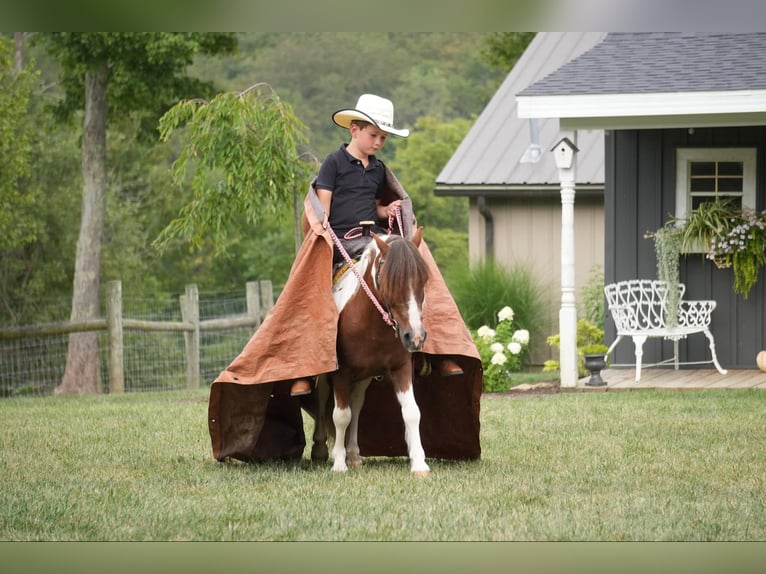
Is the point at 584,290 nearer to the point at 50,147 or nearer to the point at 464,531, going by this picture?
the point at 464,531

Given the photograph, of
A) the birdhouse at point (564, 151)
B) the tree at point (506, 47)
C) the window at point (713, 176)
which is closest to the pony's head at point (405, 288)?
the birdhouse at point (564, 151)

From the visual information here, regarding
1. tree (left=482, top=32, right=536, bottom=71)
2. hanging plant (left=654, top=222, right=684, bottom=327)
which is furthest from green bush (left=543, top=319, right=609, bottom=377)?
tree (left=482, top=32, right=536, bottom=71)

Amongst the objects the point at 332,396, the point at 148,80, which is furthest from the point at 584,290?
the point at 332,396

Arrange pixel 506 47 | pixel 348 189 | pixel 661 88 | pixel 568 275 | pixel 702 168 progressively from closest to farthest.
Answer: pixel 348 189 < pixel 661 88 < pixel 568 275 < pixel 702 168 < pixel 506 47

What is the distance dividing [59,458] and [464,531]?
3.87 meters

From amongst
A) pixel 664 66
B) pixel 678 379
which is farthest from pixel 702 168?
pixel 678 379

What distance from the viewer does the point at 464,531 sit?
5.90 meters

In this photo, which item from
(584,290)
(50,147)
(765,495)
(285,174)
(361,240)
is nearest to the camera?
(765,495)

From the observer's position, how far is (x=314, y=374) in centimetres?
748

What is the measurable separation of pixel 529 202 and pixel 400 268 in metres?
12.7

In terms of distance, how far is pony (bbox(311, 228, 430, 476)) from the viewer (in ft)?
23.0

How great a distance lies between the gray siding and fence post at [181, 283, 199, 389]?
19.9 feet

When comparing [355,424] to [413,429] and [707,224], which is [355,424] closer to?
[413,429]

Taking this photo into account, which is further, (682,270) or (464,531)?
(682,270)
